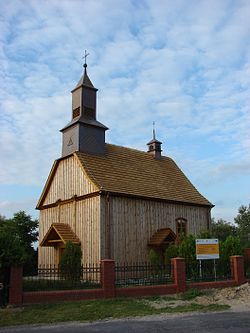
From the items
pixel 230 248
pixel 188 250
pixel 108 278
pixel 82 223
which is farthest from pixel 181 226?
pixel 108 278

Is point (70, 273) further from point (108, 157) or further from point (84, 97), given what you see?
point (84, 97)

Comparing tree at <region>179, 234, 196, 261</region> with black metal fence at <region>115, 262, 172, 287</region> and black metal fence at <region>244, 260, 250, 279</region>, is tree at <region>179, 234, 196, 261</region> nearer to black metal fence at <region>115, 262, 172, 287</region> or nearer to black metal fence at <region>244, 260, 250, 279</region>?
black metal fence at <region>115, 262, 172, 287</region>

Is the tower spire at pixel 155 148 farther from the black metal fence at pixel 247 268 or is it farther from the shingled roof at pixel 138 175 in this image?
the black metal fence at pixel 247 268

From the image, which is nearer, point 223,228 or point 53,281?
point 53,281

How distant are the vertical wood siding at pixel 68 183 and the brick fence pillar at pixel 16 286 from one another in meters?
9.13

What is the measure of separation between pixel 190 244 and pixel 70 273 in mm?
6852

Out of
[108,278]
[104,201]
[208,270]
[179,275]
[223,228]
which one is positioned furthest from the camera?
[223,228]

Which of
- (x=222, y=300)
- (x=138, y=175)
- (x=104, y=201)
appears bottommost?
(x=222, y=300)

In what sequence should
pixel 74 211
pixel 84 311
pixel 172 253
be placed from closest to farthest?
pixel 84 311 < pixel 172 253 < pixel 74 211

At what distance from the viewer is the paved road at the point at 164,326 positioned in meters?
9.91

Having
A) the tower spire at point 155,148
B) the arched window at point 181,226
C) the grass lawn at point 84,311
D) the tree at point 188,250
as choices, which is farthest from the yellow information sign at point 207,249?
the tower spire at point 155,148

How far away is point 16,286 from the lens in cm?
1338

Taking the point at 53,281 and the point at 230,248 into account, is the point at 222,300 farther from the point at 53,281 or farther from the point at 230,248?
the point at 53,281

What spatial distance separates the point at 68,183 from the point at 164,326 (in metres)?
15.4
